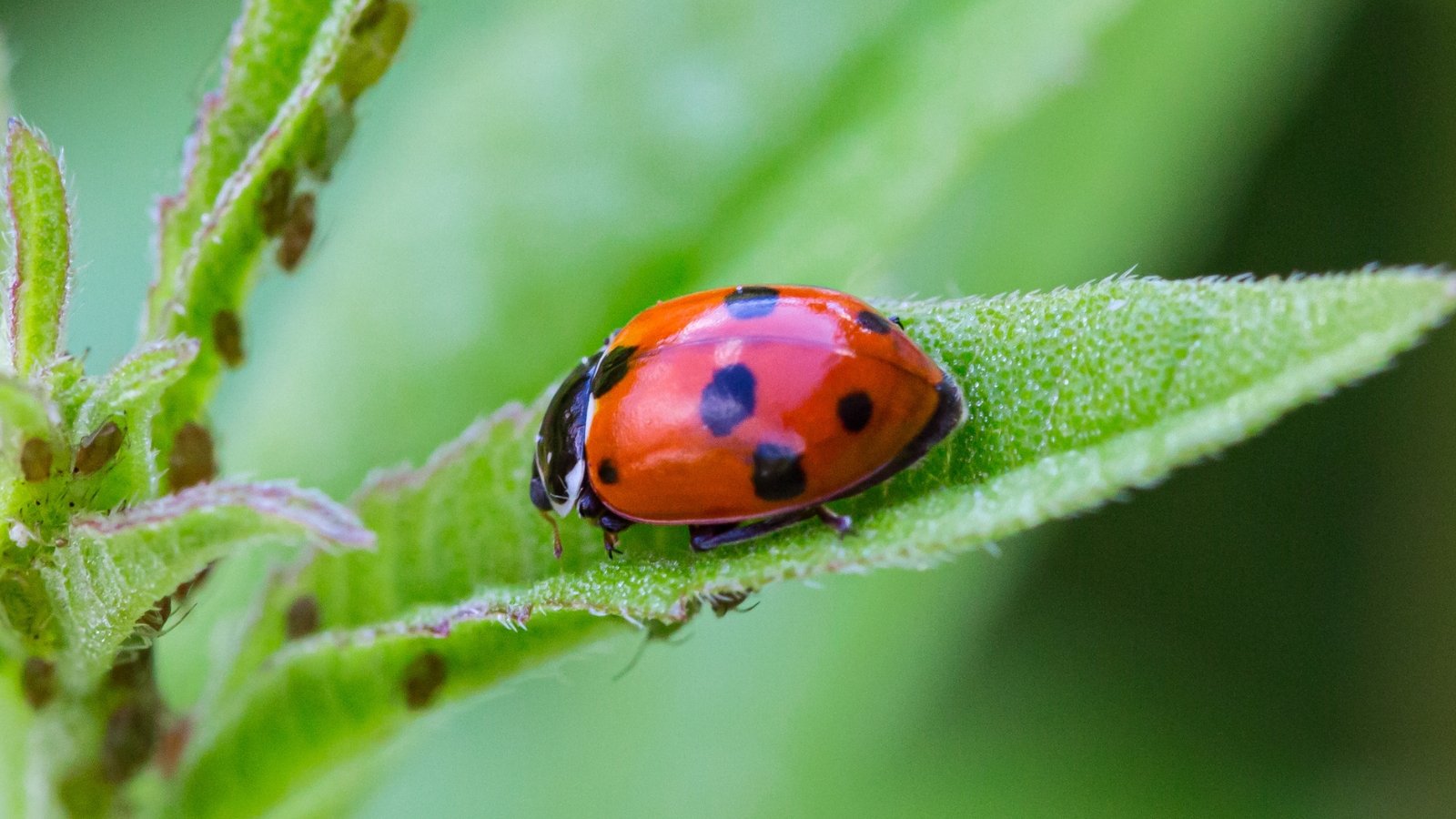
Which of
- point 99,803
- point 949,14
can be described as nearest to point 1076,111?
point 949,14

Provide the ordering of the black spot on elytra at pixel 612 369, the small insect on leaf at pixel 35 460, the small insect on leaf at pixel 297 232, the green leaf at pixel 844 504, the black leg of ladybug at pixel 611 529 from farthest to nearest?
1. the black spot on elytra at pixel 612 369
2. the black leg of ladybug at pixel 611 529
3. the small insect on leaf at pixel 297 232
4. the small insect on leaf at pixel 35 460
5. the green leaf at pixel 844 504

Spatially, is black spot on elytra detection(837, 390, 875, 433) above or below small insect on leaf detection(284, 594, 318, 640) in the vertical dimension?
above

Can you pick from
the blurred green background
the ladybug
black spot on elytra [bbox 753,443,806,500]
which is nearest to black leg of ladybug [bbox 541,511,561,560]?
the ladybug

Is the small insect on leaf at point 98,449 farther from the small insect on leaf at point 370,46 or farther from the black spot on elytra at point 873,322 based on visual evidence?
A: the black spot on elytra at point 873,322

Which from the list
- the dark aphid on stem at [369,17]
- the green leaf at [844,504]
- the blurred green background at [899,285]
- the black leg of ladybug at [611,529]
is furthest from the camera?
the blurred green background at [899,285]

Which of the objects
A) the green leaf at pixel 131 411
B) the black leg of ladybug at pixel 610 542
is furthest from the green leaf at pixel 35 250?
the black leg of ladybug at pixel 610 542

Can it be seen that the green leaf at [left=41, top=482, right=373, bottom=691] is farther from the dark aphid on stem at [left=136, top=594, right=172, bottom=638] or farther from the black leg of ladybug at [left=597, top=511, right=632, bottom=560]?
the black leg of ladybug at [left=597, top=511, right=632, bottom=560]
